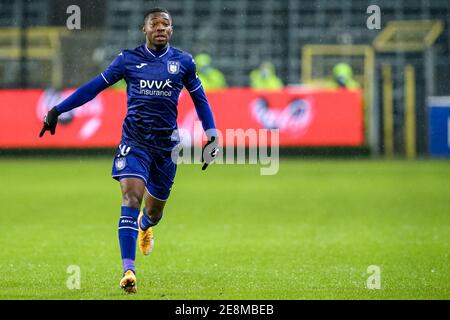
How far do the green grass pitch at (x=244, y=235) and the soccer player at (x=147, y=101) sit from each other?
2.84 ft

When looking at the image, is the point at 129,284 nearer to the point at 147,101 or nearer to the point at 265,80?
the point at 147,101

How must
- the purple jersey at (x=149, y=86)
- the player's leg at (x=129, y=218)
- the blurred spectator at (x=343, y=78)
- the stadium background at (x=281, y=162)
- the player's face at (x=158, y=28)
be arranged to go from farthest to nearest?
the blurred spectator at (x=343, y=78) → the stadium background at (x=281, y=162) → the purple jersey at (x=149, y=86) → the player's face at (x=158, y=28) → the player's leg at (x=129, y=218)

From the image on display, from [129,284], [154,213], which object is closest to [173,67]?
[154,213]

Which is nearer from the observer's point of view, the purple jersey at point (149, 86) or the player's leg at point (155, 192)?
the purple jersey at point (149, 86)

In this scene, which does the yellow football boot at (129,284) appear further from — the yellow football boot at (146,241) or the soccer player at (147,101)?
the yellow football boot at (146,241)

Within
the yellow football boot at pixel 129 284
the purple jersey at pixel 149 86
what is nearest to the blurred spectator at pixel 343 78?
the purple jersey at pixel 149 86

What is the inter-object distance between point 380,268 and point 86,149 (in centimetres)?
1538

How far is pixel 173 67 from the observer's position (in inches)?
322

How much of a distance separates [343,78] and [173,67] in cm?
1814

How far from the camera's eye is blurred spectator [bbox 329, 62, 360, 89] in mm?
25922

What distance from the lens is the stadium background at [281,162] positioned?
8891mm

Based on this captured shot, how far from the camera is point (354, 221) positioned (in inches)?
508

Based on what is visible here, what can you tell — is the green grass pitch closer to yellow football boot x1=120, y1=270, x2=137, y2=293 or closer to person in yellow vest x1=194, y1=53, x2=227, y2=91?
yellow football boot x1=120, y1=270, x2=137, y2=293

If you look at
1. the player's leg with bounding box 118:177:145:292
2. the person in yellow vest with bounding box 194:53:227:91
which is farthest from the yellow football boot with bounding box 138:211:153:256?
the person in yellow vest with bounding box 194:53:227:91
